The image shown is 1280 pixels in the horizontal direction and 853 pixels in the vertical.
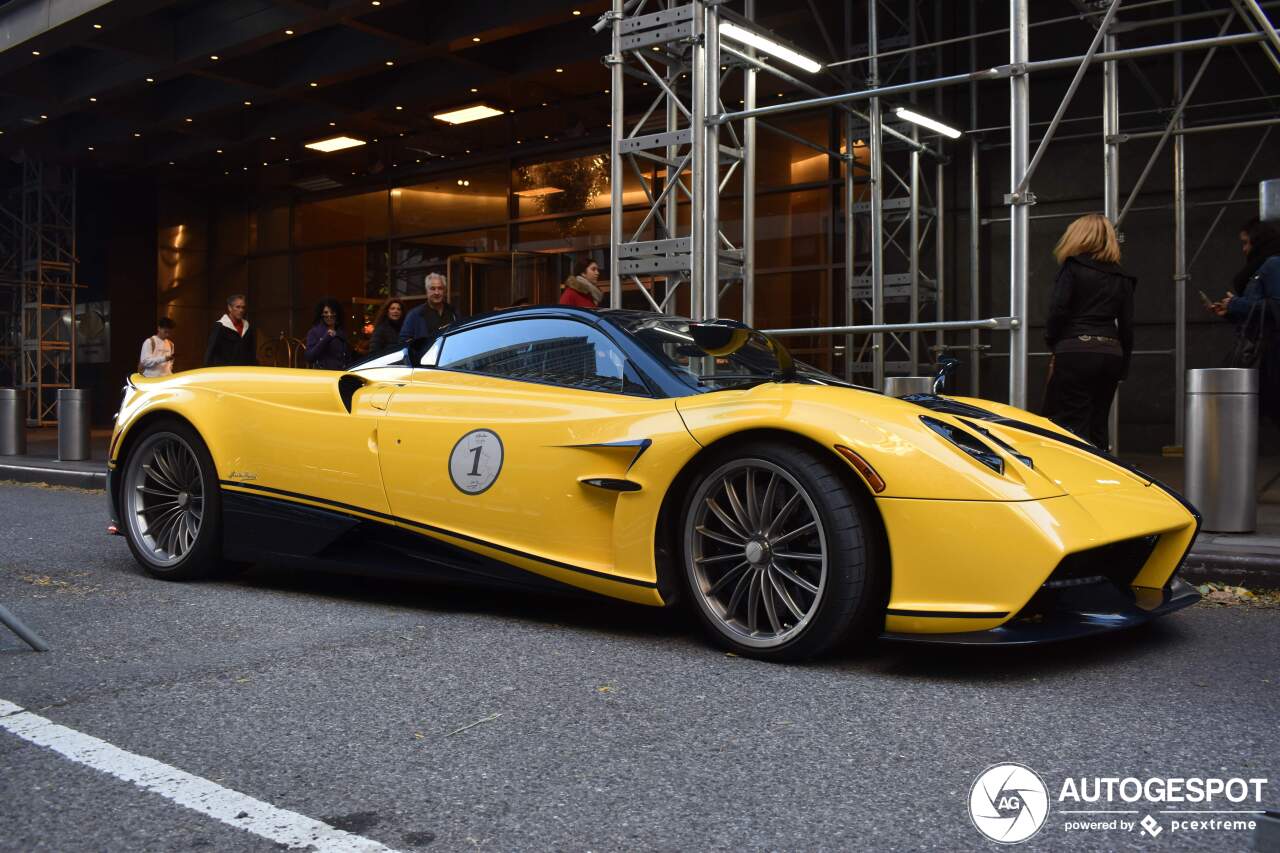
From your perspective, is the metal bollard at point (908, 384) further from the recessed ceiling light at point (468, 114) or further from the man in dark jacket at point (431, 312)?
the recessed ceiling light at point (468, 114)

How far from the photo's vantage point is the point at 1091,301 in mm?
6301

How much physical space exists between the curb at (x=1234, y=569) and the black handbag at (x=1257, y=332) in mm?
2627

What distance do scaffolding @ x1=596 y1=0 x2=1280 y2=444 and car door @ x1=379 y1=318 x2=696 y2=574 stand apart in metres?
3.08

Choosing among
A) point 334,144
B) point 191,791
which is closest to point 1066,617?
point 191,791

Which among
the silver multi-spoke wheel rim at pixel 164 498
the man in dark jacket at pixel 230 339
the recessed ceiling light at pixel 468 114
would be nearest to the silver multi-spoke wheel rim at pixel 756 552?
the silver multi-spoke wheel rim at pixel 164 498

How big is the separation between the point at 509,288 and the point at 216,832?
53.3 feet

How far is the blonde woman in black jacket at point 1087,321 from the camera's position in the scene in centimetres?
629

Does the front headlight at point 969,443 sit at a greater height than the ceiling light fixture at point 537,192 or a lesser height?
lesser

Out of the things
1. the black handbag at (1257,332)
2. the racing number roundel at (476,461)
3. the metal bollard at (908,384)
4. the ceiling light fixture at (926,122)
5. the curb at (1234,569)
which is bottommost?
the curb at (1234,569)

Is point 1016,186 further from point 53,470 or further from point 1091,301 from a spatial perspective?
point 53,470

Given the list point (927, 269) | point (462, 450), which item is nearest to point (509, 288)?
point (927, 269)

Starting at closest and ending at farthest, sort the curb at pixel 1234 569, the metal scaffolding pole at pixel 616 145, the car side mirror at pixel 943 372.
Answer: the car side mirror at pixel 943 372, the curb at pixel 1234 569, the metal scaffolding pole at pixel 616 145

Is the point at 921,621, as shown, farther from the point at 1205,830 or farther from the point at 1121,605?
the point at 1205,830

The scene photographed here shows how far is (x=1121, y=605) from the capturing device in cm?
365
